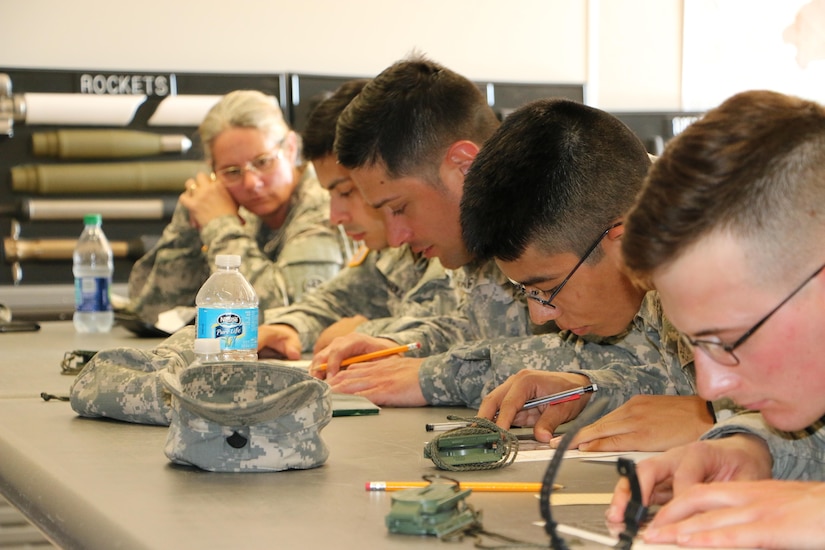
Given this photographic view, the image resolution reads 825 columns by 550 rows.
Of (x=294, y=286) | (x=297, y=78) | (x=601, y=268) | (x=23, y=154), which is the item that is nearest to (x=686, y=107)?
(x=297, y=78)

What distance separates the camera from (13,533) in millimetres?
2148

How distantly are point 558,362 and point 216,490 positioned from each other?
857 millimetres

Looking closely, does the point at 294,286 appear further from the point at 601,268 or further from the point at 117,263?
the point at 601,268

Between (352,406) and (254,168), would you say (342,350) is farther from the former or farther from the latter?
(254,168)

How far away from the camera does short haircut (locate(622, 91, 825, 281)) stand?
119cm

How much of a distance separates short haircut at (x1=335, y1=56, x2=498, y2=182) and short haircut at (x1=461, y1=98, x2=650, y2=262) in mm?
569

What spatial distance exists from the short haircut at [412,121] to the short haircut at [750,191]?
1234 millimetres

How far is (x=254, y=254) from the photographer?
3.49 metres

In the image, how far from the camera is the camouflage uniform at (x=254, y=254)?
3473 millimetres

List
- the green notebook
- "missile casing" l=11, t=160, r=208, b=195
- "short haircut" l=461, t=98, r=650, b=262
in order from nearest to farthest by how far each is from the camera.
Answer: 1. "short haircut" l=461, t=98, r=650, b=262
2. the green notebook
3. "missile casing" l=11, t=160, r=208, b=195

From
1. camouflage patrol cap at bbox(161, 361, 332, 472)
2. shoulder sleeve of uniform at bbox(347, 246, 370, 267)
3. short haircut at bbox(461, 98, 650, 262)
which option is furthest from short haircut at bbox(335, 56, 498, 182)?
camouflage patrol cap at bbox(161, 361, 332, 472)

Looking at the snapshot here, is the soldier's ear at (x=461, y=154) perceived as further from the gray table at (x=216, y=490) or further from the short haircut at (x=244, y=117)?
the short haircut at (x=244, y=117)

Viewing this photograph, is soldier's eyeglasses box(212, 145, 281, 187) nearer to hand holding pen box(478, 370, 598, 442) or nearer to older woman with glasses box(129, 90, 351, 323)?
older woman with glasses box(129, 90, 351, 323)

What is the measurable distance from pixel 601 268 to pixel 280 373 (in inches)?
23.2
